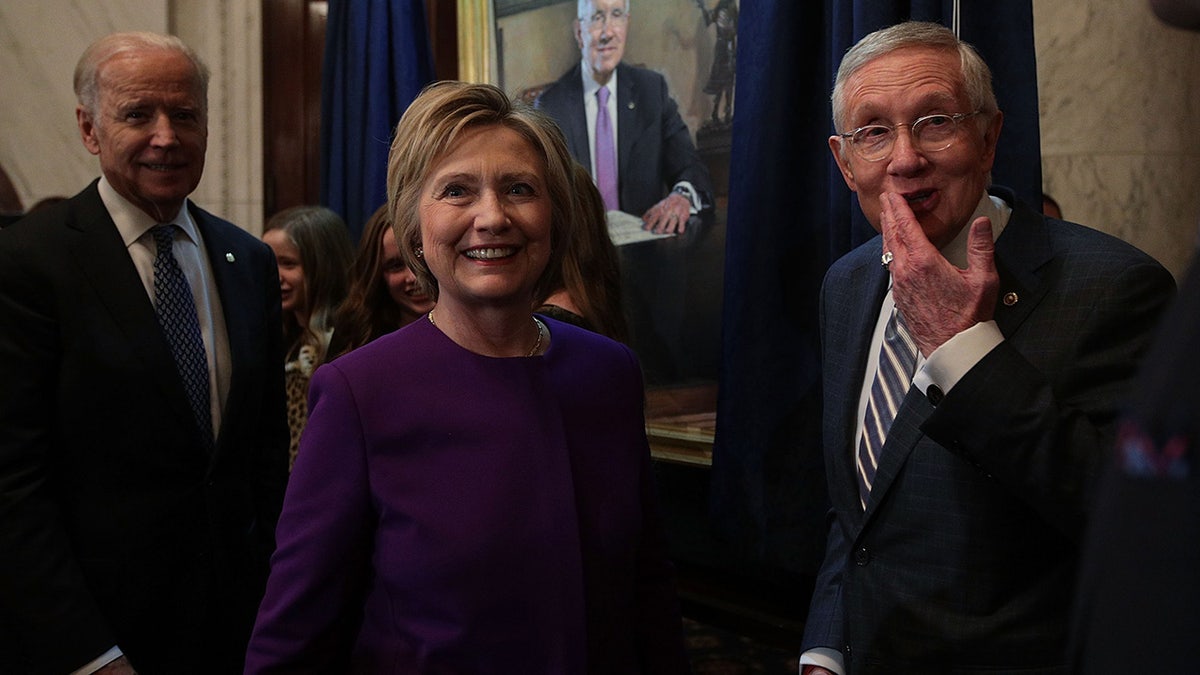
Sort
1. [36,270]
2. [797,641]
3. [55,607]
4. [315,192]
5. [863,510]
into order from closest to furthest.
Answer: [863,510], [55,607], [36,270], [797,641], [315,192]

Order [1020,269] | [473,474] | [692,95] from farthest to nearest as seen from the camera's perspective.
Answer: [692,95] → [1020,269] → [473,474]

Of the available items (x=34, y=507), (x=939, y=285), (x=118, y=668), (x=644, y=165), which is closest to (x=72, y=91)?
(x=644, y=165)

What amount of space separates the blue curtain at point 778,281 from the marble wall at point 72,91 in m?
3.14

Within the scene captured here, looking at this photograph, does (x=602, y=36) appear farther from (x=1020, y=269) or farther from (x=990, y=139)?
(x=1020, y=269)

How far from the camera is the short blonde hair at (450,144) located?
1.70 m

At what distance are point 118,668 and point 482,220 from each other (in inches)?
47.4

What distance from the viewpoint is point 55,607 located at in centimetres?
210

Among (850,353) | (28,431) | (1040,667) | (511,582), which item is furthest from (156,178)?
(1040,667)

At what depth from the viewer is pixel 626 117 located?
4172mm

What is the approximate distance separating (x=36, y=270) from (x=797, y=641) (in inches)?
99.8

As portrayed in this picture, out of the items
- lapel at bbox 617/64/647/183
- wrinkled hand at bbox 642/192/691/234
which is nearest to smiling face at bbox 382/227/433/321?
wrinkled hand at bbox 642/192/691/234

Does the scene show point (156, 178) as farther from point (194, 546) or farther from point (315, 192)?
point (315, 192)

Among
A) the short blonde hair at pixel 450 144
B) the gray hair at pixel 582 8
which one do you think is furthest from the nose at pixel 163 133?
the gray hair at pixel 582 8

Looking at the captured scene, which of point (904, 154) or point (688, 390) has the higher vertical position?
point (904, 154)
